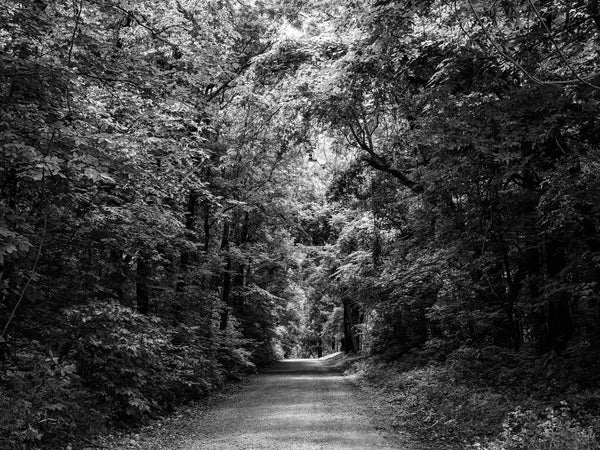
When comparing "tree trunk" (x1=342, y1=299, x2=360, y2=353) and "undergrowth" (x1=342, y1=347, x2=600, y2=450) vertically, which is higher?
"tree trunk" (x1=342, y1=299, x2=360, y2=353)

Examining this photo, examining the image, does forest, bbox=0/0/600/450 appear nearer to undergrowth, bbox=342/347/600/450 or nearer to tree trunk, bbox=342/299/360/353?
undergrowth, bbox=342/347/600/450

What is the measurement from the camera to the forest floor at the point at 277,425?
8.55m

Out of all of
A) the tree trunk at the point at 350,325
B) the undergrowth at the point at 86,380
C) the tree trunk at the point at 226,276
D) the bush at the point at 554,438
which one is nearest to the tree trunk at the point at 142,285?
the undergrowth at the point at 86,380

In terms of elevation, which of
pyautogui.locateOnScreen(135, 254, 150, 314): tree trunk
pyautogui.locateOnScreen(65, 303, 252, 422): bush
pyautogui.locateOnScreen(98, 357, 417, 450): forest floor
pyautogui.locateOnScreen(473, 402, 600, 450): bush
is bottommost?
pyautogui.locateOnScreen(98, 357, 417, 450): forest floor

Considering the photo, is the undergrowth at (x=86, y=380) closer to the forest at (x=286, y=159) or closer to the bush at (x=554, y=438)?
the forest at (x=286, y=159)

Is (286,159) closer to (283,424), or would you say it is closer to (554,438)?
(283,424)

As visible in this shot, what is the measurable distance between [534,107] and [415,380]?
9836mm

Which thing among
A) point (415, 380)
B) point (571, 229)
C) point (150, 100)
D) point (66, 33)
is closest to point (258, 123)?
point (150, 100)

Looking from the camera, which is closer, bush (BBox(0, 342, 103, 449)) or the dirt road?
bush (BBox(0, 342, 103, 449))

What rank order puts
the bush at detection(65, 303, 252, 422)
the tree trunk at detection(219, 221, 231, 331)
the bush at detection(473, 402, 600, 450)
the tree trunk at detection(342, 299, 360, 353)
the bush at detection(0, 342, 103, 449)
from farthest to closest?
the tree trunk at detection(342, 299, 360, 353)
the tree trunk at detection(219, 221, 231, 331)
the bush at detection(65, 303, 252, 422)
the bush at detection(0, 342, 103, 449)
the bush at detection(473, 402, 600, 450)

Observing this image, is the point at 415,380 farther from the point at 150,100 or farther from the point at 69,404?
the point at 150,100

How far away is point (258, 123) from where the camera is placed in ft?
40.3

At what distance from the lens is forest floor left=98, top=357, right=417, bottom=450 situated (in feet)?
28.0

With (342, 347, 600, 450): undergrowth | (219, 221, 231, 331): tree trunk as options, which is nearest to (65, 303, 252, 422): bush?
(342, 347, 600, 450): undergrowth
